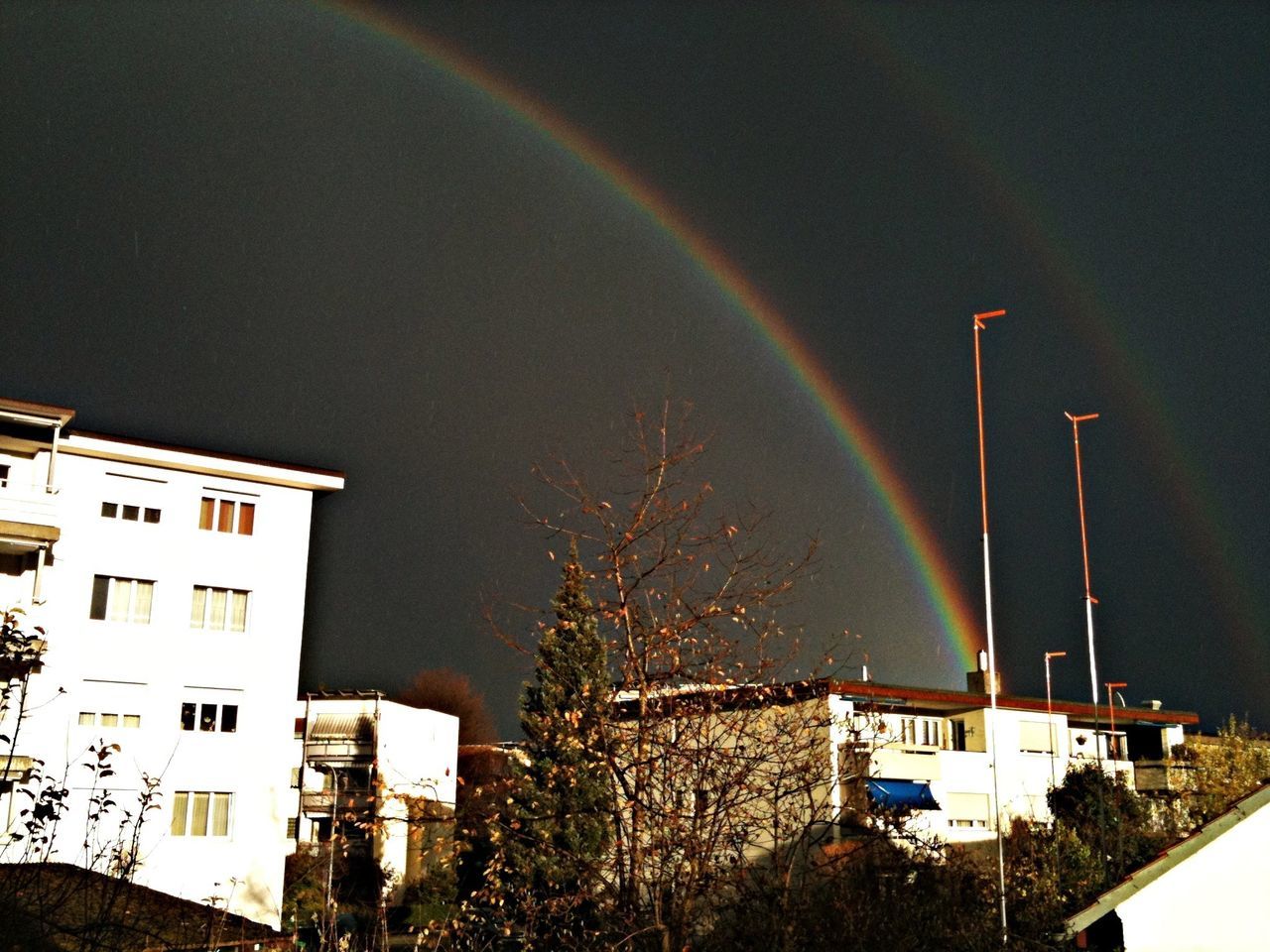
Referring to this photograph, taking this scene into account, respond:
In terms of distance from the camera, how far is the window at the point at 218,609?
37.4m

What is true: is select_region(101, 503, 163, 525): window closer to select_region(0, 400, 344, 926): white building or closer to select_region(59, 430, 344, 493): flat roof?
select_region(0, 400, 344, 926): white building

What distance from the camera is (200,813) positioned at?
3581 cm

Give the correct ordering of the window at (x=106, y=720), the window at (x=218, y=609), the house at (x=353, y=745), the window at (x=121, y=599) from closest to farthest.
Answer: the window at (x=106, y=720), the window at (x=121, y=599), the window at (x=218, y=609), the house at (x=353, y=745)

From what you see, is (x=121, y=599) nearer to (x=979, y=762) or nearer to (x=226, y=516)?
(x=226, y=516)

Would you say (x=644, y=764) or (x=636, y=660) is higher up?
(x=636, y=660)

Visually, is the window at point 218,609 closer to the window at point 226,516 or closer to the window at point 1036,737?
the window at point 226,516

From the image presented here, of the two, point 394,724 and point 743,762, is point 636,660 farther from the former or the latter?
point 394,724

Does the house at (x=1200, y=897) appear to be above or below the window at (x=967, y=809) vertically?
above

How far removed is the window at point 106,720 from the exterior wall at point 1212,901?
29422mm

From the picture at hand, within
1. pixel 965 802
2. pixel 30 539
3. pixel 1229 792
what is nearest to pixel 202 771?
pixel 30 539

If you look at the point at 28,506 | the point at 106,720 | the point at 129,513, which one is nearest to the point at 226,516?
the point at 129,513

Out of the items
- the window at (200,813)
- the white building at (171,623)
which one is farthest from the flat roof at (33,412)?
the window at (200,813)

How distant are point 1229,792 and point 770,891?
4423 cm

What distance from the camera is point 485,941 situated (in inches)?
263
